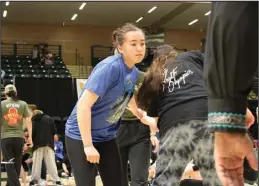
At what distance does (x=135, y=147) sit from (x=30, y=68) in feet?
43.7

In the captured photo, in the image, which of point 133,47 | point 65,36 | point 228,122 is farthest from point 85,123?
point 65,36

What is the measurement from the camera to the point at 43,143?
8.52 metres

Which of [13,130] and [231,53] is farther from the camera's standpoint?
[13,130]

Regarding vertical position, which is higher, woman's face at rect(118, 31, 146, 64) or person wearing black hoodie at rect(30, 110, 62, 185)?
woman's face at rect(118, 31, 146, 64)

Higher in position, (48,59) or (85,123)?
(48,59)

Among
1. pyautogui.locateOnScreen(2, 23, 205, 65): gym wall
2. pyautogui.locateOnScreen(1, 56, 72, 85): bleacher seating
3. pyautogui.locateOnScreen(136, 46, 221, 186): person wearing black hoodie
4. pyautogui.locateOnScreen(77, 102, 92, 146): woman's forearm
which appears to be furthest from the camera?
pyautogui.locateOnScreen(2, 23, 205, 65): gym wall

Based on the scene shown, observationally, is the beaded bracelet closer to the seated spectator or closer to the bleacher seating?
the bleacher seating

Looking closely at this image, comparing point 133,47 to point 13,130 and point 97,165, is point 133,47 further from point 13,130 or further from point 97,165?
point 13,130

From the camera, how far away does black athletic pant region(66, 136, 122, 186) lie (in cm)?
287

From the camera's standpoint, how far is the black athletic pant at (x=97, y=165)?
2.87 m

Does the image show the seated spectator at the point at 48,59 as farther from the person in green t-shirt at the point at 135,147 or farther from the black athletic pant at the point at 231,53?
the black athletic pant at the point at 231,53

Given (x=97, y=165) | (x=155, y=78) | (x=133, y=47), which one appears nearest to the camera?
(x=155, y=78)

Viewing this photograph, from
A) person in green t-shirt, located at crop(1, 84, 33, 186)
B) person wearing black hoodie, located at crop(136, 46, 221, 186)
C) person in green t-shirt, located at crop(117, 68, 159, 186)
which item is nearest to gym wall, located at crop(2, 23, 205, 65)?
person in green t-shirt, located at crop(1, 84, 33, 186)

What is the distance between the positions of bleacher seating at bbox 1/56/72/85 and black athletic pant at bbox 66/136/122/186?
42.7 feet
